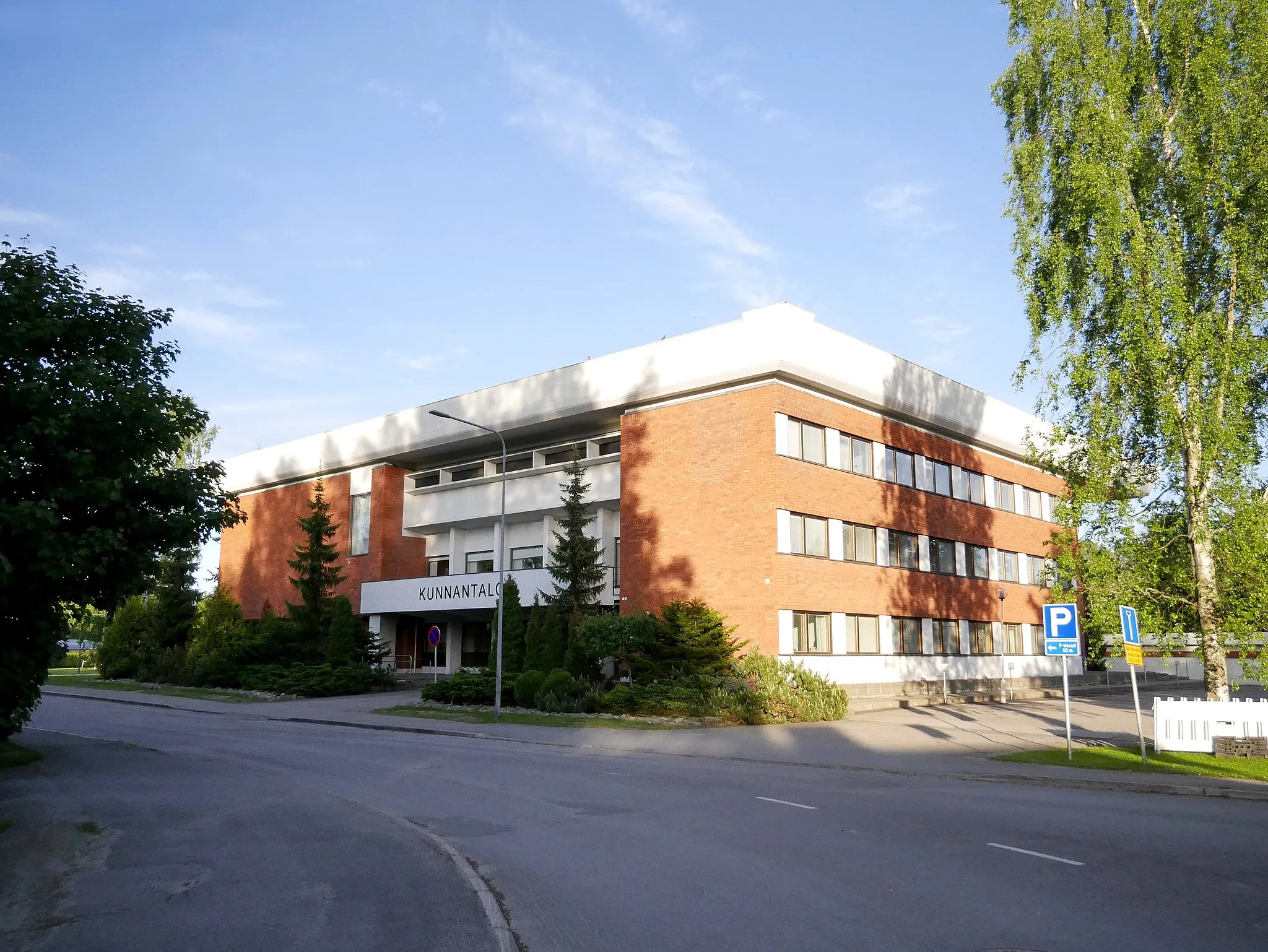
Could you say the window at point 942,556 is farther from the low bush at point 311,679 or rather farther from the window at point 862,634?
the low bush at point 311,679

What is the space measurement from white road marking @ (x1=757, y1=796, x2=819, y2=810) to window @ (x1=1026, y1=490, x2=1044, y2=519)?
3696cm

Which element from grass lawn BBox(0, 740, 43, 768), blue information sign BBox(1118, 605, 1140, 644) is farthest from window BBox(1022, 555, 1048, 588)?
grass lawn BBox(0, 740, 43, 768)

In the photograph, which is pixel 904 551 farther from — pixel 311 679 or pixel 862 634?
pixel 311 679

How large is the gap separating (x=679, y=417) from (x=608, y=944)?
2845 centimetres

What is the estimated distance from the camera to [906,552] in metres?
37.2

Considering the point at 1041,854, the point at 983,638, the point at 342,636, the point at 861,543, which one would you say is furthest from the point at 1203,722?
the point at 342,636

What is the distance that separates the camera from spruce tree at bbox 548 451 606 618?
3506 cm

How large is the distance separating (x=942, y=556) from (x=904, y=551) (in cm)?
325

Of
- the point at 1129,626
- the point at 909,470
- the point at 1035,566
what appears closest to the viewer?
the point at 1129,626

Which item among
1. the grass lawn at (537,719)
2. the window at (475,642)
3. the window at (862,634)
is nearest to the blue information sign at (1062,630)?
the grass lawn at (537,719)

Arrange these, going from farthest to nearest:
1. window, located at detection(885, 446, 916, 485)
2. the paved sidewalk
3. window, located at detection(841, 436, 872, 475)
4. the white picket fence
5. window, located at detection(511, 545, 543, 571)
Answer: window, located at detection(511, 545, 543, 571)
window, located at detection(885, 446, 916, 485)
window, located at detection(841, 436, 872, 475)
the white picket fence
the paved sidewalk

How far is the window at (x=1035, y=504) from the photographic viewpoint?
46594 mm

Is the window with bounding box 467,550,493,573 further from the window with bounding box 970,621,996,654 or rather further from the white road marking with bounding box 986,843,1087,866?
the white road marking with bounding box 986,843,1087,866

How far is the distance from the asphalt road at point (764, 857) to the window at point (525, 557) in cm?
2595
